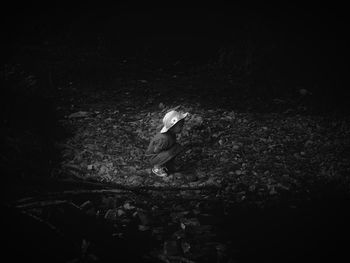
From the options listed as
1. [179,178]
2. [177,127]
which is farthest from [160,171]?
[177,127]

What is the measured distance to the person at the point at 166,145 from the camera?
433 cm

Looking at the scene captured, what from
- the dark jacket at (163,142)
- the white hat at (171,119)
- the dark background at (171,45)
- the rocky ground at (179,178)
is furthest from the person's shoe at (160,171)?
the dark background at (171,45)

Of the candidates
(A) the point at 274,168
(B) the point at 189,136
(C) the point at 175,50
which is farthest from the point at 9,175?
(C) the point at 175,50

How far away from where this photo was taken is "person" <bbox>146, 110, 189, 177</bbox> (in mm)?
4328

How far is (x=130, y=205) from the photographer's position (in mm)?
3973

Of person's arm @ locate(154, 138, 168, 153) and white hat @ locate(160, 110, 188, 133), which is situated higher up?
white hat @ locate(160, 110, 188, 133)

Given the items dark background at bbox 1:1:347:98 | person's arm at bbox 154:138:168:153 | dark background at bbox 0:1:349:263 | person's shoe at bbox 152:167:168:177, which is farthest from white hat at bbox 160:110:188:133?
dark background at bbox 1:1:347:98

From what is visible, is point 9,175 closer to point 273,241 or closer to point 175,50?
point 273,241

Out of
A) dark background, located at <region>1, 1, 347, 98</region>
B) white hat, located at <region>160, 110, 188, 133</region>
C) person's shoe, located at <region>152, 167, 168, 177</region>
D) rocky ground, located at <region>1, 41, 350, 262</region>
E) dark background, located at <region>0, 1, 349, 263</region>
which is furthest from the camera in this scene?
dark background, located at <region>1, 1, 347, 98</region>

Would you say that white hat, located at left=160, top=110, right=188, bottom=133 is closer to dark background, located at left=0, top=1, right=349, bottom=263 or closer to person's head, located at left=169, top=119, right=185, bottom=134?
person's head, located at left=169, top=119, right=185, bottom=134

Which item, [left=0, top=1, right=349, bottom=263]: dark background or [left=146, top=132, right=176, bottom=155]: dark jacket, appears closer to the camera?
[left=146, top=132, right=176, bottom=155]: dark jacket

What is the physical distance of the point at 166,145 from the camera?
4.38 metres

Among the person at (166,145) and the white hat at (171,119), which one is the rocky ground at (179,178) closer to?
the person at (166,145)

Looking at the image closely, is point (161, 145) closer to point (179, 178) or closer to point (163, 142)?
point (163, 142)
